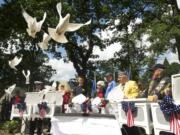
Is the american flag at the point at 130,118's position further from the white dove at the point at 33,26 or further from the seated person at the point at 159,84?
the white dove at the point at 33,26

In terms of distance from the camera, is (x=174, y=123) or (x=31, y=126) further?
(x=31, y=126)

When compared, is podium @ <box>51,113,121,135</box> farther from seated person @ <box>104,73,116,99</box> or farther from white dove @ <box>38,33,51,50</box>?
seated person @ <box>104,73,116,99</box>

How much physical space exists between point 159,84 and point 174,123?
1.25m

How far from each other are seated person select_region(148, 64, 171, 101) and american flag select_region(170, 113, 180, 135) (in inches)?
25.7

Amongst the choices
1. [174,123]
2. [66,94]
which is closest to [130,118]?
[174,123]

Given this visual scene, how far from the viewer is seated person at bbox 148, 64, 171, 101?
7352 mm

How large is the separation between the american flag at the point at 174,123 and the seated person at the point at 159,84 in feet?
2.15

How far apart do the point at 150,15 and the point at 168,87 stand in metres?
16.3

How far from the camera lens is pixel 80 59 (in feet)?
86.0

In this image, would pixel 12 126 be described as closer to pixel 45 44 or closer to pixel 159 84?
pixel 159 84

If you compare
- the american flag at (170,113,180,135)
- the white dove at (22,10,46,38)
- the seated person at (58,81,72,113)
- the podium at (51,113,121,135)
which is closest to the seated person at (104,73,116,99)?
the seated person at (58,81,72,113)

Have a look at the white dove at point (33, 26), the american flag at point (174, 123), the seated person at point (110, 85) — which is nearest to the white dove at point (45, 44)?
the white dove at point (33, 26)

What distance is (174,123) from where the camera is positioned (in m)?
6.48

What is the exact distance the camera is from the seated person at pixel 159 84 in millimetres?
7352
